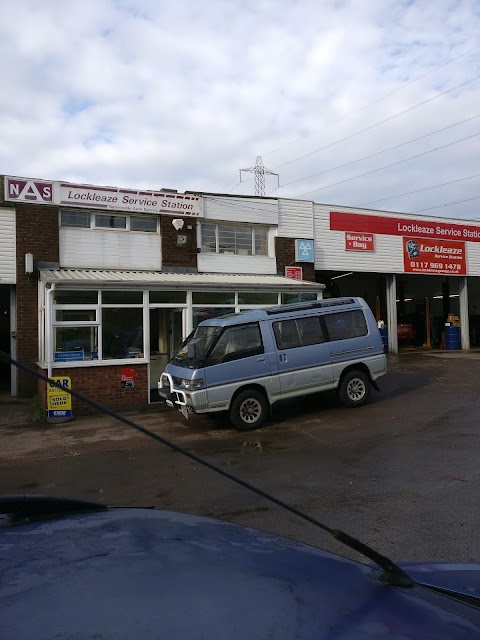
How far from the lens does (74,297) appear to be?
1173cm

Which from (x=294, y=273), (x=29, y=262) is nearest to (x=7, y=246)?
(x=29, y=262)

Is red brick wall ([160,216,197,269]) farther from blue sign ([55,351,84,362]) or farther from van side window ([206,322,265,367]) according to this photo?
van side window ([206,322,265,367])

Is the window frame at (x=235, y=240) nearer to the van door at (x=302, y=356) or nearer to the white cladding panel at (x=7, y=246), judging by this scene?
the white cladding panel at (x=7, y=246)

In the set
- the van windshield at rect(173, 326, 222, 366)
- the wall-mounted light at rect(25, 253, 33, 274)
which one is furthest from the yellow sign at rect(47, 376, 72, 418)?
the wall-mounted light at rect(25, 253, 33, 274)

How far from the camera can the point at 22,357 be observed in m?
12.8

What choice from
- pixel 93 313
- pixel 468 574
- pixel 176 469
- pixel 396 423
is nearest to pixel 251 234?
pixel 93 313

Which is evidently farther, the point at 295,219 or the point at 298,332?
the point at 295,219

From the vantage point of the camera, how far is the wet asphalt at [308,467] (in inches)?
184

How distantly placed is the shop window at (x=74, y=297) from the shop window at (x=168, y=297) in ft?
4.80

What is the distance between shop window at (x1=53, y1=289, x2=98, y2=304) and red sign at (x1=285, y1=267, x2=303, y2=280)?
684 cm

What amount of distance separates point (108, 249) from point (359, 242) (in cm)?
946

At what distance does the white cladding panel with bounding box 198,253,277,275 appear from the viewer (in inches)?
603

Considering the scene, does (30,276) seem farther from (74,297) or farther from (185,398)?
(185,398)

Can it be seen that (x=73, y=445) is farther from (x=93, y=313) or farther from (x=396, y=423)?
(x=396, y=423)
